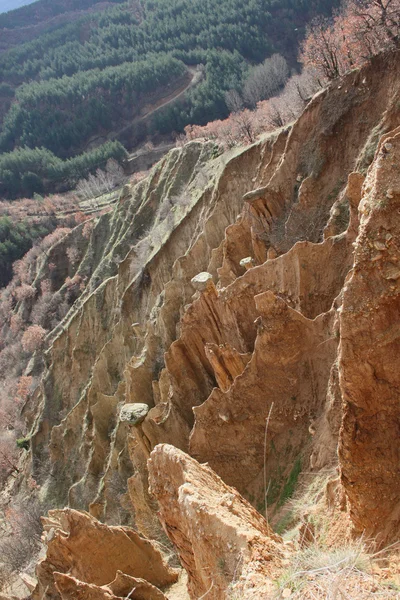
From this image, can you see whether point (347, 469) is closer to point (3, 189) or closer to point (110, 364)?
point (110, 364)

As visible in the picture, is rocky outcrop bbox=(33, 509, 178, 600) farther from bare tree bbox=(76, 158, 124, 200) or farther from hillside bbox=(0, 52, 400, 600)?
bare tree bbox=(76, 158, 124, 200)

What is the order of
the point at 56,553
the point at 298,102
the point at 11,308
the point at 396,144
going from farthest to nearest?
the point at 11,308
the point at 298,102
the point at 56,553
the point at 396,144

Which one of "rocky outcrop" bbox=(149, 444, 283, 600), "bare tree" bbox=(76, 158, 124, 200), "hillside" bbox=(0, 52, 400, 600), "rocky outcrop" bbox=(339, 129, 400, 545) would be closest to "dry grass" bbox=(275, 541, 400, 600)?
"hillside" bbox=(0, 52, 400, 600)

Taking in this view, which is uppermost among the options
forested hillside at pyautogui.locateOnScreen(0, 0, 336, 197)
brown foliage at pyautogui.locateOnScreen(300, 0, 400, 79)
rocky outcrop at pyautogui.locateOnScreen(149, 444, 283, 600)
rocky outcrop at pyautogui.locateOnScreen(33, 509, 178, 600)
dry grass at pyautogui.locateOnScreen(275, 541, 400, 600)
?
forested hillside at pyautogui.locateOnScreen(0, 0, 336, 197)

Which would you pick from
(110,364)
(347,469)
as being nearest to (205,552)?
(347,469)

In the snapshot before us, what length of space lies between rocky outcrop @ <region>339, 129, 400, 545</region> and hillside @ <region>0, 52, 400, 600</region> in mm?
27

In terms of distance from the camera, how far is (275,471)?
13500 millimetres

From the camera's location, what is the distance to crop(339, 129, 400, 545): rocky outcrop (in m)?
7.21

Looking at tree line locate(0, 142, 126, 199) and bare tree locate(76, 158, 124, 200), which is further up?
tree line locate(0, 142, 126, 199)

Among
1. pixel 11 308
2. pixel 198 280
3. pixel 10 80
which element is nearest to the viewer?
pixel 198 280

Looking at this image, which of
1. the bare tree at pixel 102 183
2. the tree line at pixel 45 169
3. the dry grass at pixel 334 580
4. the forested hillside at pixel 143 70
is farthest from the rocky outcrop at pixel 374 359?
the tree line at pixel 45 169

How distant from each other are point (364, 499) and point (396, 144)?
18.9ft

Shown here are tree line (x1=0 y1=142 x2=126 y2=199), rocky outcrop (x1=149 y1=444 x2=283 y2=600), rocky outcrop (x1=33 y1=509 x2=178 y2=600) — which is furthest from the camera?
tree line (x1=0 y1=142 x2=126 y2=199)

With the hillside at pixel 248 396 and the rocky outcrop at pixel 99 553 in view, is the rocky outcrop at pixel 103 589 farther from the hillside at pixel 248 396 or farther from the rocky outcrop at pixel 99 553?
the rocky outcrop at pixel 99 553
